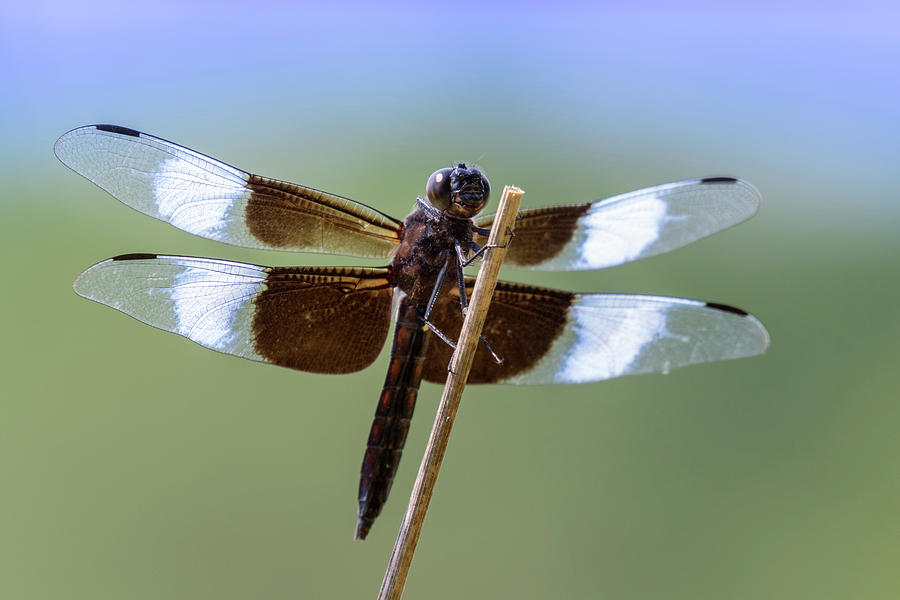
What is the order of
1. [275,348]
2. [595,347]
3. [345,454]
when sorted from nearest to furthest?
[275,348] → [595,347] → [345,454]

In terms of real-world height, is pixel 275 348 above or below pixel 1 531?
above

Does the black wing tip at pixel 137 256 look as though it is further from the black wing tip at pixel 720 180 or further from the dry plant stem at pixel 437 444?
the black wing tip at pixel 720 180

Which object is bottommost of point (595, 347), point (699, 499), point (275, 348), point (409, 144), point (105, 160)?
point (699, 499)

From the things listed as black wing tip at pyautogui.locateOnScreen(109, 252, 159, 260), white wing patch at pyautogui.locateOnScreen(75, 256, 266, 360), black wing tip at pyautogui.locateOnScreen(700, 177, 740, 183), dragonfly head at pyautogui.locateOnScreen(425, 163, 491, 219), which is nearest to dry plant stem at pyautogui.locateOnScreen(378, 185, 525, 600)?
dragonfly head at pyautogui.locateOnScreen(425, 163, 491, 219)

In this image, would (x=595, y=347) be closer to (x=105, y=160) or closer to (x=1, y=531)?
(x=105, y=160)

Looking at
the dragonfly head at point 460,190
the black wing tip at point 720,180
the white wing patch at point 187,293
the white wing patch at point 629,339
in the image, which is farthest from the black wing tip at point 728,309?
the white wing patch at point 187,293

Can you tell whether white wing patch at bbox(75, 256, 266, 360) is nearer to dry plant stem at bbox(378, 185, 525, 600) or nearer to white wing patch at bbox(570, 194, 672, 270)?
dry plant stem at bbox(378, 185, 525, 600)

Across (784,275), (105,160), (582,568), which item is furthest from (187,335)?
(784,275)
